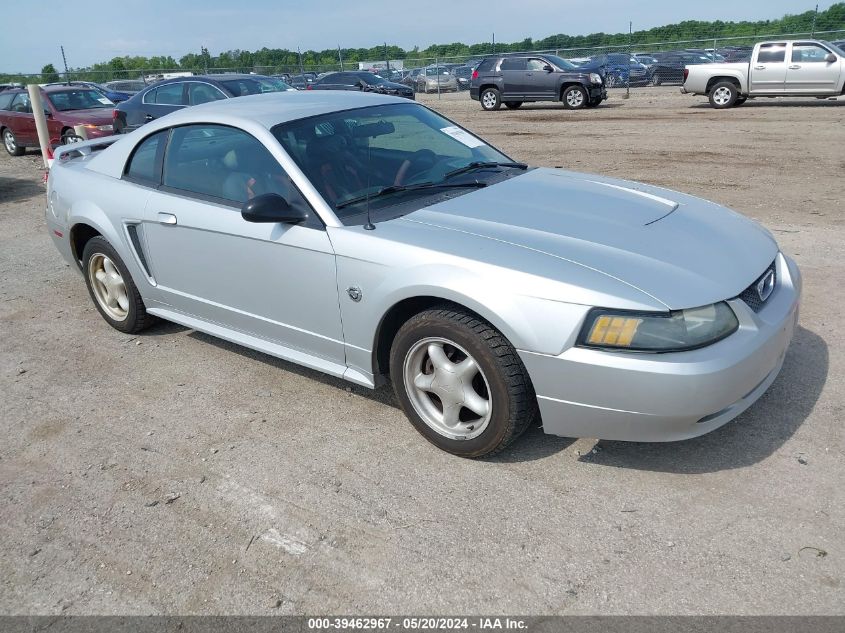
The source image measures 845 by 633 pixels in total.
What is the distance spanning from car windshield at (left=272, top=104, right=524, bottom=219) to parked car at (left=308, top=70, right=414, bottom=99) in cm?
1930

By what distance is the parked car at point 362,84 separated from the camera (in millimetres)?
23516

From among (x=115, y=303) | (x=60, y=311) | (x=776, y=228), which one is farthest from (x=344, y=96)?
(x=776, y=228)

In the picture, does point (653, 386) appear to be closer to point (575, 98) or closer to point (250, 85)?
point (250, 85)

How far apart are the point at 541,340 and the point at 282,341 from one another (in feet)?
5.26

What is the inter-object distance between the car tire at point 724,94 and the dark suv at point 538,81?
337 centimetres

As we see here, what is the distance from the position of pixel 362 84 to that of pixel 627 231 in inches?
861

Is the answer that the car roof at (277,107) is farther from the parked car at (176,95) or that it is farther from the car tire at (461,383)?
the parked car at (176,95)

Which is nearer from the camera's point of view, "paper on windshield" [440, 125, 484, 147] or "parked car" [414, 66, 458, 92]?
"paper on windshield" [440, 125, 484, 147]

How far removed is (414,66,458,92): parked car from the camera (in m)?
36.5

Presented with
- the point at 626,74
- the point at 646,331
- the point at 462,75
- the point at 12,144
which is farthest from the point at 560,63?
the point at 646,331

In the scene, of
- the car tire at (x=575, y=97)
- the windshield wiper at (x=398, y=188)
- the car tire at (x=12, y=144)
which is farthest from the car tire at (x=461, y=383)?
the car tire at (x=575, y=97)

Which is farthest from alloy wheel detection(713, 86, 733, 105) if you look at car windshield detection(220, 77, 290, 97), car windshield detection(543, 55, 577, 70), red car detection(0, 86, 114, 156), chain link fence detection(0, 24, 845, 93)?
red car detection(0, 86, 114, 156)

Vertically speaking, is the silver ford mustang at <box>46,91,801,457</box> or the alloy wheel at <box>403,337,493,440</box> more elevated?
the silver ford mustang at <box>46,91,801,457</box>

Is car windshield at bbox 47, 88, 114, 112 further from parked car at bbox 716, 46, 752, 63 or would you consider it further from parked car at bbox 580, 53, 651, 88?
parked car at bbox 716, 46, 752, 63
